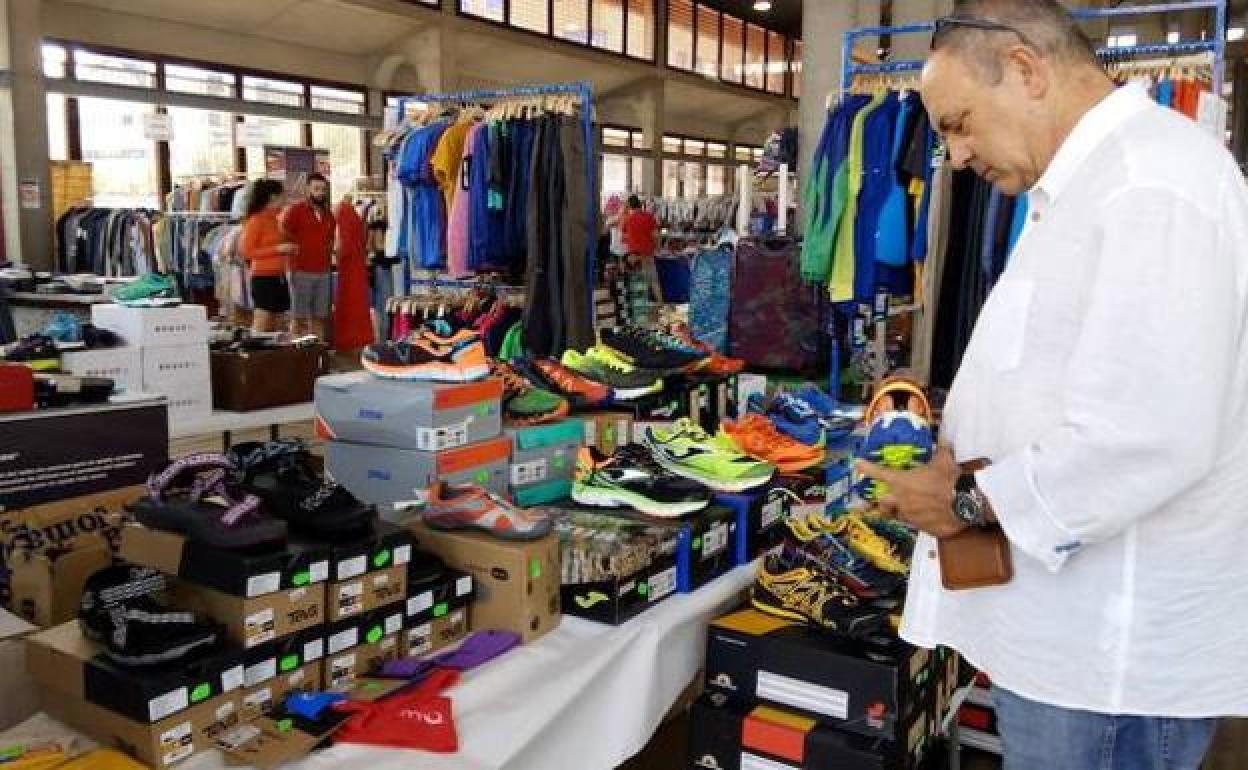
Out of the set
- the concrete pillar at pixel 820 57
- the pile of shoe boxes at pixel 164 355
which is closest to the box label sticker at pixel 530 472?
the pile of shoe boxes at pixel 164 355

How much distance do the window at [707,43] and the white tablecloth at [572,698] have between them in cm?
1686

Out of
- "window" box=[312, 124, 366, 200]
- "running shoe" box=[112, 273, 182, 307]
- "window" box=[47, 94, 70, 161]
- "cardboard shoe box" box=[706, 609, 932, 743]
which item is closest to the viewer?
"cardboard shoe box" box=[706, 609, 932, 743]

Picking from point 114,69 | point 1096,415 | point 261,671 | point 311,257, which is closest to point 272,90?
point 114,69

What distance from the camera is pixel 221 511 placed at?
5.43 feet

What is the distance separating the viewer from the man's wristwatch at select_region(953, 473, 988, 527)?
115 cm

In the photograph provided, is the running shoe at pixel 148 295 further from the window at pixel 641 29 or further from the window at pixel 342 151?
the window at pixel 641 29

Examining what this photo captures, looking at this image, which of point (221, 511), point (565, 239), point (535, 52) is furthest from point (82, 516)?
point (535, 52)

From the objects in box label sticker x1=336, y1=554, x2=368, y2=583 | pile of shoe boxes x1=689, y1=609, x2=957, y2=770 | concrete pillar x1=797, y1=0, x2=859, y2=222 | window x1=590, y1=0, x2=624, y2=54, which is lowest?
pile of shoe boxes x1=689, y1=609, x2=957, y2=770

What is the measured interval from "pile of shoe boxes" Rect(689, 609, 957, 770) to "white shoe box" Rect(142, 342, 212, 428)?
107 inches

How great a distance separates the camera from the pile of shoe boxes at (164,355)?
13.4 ft

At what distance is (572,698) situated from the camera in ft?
6.07

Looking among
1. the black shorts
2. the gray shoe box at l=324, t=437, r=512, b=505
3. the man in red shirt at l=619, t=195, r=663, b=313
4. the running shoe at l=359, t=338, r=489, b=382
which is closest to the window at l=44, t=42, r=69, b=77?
the black shorts

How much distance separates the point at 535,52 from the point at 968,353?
552 inches

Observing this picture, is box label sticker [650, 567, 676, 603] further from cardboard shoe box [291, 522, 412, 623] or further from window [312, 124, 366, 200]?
window [312, 124, 366, 200]
